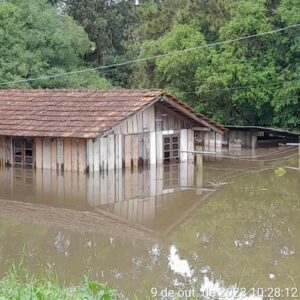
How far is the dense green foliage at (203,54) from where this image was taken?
1299 inches

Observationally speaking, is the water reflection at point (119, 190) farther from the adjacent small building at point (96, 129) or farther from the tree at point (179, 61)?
the tree at point (179, 61)

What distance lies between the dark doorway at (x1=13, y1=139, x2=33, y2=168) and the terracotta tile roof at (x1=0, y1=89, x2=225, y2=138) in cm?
79

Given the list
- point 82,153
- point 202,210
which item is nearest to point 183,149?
point 82,153

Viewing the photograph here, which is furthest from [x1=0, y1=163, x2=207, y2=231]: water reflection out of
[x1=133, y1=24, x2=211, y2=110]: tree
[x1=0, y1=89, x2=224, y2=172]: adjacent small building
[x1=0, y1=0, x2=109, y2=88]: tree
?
[x1=0, y1=0, x2=109, y2=88]: tree

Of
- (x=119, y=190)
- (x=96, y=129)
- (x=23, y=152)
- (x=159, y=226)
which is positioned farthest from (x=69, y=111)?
(x=159, y=226)

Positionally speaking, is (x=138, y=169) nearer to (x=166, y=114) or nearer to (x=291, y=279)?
(x=166, y=114)

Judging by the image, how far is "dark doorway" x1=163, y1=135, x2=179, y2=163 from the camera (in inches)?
1025

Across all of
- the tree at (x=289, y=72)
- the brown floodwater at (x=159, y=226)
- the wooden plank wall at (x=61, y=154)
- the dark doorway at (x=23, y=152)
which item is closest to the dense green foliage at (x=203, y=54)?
the tree at (x=289, y=72)

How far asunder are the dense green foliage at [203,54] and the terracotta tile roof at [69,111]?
25.6 ft

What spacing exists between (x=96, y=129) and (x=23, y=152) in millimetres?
4092

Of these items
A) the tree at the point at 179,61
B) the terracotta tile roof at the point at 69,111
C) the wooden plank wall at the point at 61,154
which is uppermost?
the tree at the point at 179,61

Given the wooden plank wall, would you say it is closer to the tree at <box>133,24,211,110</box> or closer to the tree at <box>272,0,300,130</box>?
the tree at <box>133,24,211,110</box>

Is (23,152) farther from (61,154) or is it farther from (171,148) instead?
(171,148)

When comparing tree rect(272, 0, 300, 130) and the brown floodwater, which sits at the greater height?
tree rect(272, 0, 300, 130)
